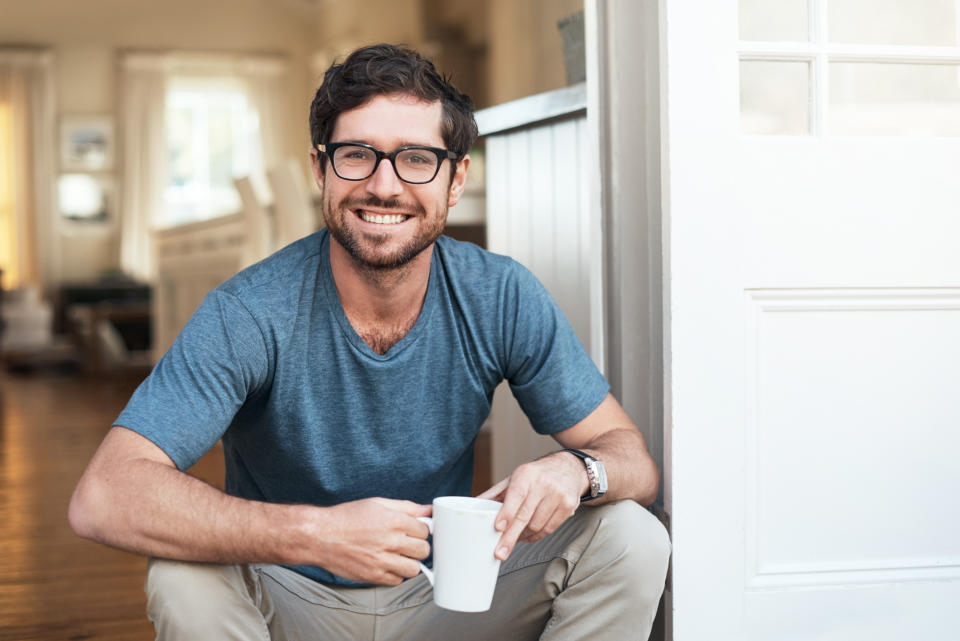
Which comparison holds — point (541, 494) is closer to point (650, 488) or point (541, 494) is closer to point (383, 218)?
point (650, 488)

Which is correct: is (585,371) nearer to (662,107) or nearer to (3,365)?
(662,107)

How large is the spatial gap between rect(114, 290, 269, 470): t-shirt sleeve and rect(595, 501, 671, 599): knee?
18.7 inches

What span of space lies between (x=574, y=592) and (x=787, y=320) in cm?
48

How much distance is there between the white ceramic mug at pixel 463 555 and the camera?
966 mm

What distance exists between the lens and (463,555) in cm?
97

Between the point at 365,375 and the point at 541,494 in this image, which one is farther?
the point at 365,375

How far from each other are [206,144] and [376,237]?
913 centimetres

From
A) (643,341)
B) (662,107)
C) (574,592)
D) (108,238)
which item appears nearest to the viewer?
(574,592)

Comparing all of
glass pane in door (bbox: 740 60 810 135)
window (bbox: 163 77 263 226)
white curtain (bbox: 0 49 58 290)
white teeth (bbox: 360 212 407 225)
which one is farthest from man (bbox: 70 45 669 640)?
white curtain (bbox: 0 49 58 290)

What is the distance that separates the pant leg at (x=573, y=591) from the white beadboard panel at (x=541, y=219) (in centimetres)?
57

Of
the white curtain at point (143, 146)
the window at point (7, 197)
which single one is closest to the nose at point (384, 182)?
the white curtain at point (143, 146)

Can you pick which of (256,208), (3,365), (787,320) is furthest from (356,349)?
(3,365)

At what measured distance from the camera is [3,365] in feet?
25.7

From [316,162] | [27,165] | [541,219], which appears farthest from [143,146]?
[316,162]
